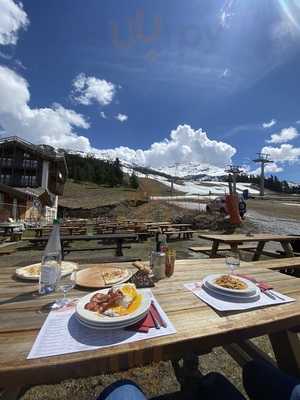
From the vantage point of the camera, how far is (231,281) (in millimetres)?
1430

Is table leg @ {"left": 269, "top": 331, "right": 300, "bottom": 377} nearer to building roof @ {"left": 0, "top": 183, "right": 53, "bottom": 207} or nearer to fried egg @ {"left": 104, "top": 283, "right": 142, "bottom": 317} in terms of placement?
fried egg @ {"left": 104, "top": 283, "right": 142, "bottom": 317}

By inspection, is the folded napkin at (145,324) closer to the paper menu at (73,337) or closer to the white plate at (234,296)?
the paper menu at (73,337)

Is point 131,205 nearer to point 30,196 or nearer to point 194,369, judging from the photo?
point 30,196

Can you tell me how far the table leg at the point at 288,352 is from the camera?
1420 mm

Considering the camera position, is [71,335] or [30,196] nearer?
[71,335]

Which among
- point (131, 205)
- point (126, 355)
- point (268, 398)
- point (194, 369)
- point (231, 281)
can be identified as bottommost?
point (194, 369)

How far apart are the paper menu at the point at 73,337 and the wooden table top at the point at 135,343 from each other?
28 millimetres

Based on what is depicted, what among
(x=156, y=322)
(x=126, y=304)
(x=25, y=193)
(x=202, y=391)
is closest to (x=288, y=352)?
(x=202, y=391)

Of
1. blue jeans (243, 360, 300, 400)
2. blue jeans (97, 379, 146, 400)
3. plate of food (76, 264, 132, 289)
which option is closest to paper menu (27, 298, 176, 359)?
blue jeans (97, 379, 146, 400)

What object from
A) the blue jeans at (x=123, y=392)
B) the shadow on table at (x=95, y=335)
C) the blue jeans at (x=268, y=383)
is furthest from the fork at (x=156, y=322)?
the blue jeans at (x=268, y=383)

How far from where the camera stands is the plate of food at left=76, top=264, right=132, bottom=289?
4.66 feet

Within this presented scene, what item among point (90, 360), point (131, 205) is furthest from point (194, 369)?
point (131, 205)

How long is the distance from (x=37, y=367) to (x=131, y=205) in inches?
985

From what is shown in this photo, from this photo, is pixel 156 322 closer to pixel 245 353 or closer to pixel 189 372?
pixel 189 372
